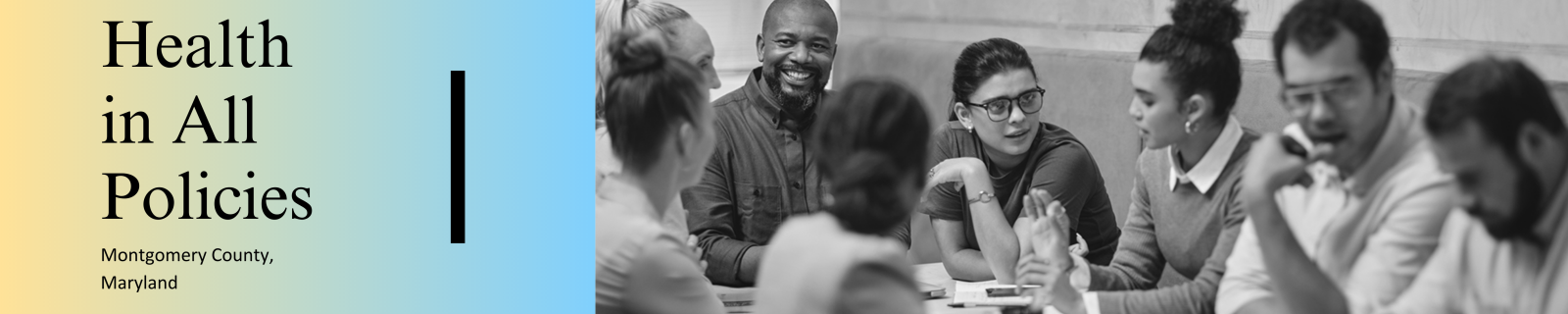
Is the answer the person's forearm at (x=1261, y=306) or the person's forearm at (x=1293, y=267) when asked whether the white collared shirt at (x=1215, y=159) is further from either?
the person's forearm at (x=1293, y=267)

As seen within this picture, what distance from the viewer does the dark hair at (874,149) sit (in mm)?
2023

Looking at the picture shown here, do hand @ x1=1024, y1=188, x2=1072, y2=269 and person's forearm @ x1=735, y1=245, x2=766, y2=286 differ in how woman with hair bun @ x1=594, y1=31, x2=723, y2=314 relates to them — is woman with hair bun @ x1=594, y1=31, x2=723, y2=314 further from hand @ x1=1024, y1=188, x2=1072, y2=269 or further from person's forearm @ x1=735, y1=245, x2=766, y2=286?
person's forearm @ x1=735, y1=245, x2=766, y2=286

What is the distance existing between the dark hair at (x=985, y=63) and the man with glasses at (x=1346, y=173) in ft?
4.32

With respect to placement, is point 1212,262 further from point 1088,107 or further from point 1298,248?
point 1088,107

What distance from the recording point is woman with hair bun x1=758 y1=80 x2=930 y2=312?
1.95 m

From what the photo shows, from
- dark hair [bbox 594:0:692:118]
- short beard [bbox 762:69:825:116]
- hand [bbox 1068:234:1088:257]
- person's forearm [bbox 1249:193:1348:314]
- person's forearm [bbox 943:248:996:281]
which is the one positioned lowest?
person's forearm [bbox 943:248:996:281]

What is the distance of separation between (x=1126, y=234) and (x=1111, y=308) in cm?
38

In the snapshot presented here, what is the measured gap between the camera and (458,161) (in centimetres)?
352

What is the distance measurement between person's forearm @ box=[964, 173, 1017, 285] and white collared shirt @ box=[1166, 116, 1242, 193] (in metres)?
0.69

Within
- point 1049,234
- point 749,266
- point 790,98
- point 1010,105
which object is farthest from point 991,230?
point 790,98

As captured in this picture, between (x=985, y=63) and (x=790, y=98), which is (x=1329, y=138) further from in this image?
(x=790, y=98)

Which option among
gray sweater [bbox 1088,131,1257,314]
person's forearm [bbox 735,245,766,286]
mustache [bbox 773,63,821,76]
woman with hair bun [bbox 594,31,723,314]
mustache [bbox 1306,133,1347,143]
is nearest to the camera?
mustache [bbox 1306,133,1347,143]

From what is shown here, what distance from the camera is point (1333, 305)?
2166mm

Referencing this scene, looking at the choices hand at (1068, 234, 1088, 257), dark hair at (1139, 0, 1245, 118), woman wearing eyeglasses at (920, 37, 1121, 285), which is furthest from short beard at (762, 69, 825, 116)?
dark hair at (1139, 0, 1245, 118)
